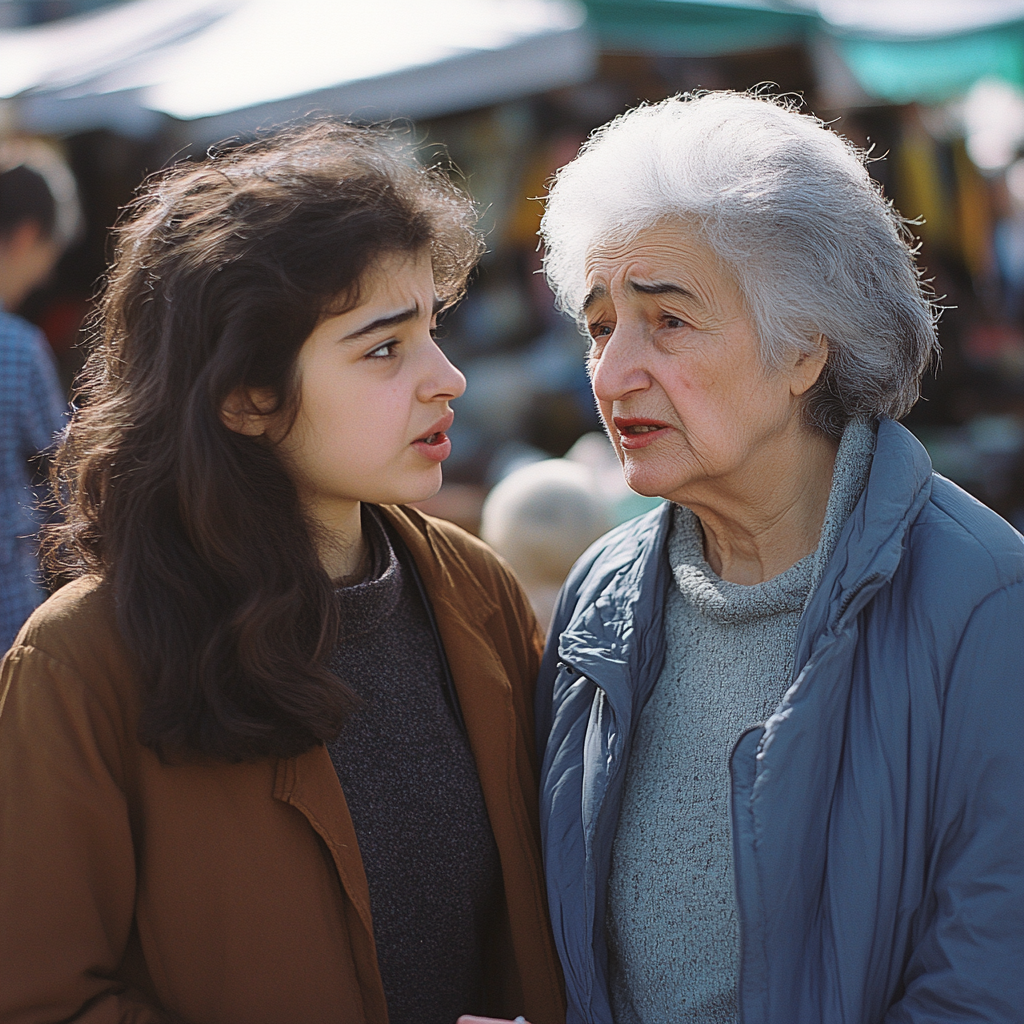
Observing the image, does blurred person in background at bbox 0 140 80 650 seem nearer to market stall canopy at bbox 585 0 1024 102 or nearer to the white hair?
the white hair

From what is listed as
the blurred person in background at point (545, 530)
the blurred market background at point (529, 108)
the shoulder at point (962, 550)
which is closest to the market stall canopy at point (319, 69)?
→ the blurred market background at point (529, 108)

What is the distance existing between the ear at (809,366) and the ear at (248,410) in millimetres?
907

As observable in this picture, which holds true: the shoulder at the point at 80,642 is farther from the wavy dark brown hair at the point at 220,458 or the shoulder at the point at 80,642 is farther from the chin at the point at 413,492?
the chin at the point at 413,492

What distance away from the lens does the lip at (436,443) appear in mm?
1960

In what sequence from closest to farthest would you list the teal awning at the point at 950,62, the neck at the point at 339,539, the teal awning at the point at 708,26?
the neck at the point at 339,539 < the teal awning at the point at 708,26 < the teal awning at the point at 950,62

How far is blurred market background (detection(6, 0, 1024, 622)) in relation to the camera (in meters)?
4.92

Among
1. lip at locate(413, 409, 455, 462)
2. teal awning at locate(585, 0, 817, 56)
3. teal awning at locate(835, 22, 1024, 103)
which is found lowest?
lip at locate(413, 409, 455, 462)

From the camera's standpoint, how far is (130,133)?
4965 mm

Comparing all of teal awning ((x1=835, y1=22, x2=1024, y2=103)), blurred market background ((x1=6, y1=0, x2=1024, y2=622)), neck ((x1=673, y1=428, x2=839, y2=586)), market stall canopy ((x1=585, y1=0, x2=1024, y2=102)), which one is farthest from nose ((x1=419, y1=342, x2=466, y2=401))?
teal awning ((x1=835, y1=22, x2=1024, y2=103))

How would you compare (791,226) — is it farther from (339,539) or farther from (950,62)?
(950,62)

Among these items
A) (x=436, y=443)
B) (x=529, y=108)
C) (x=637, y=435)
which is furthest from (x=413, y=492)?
(x=529, y=108)

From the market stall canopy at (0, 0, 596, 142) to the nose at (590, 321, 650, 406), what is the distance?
330 cm

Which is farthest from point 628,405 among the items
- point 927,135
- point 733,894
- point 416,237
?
point 927,135

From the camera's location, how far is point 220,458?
1791 millimetres
